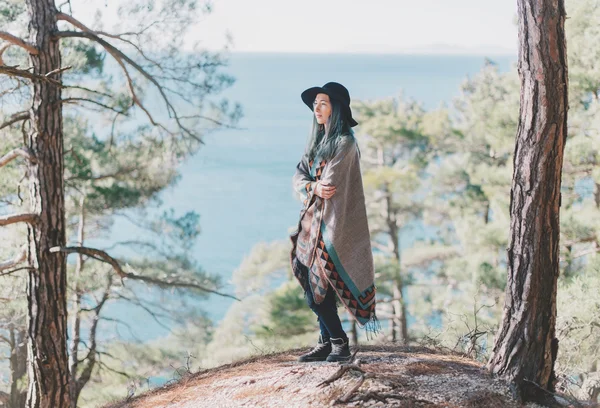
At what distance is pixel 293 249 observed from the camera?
12.8ft

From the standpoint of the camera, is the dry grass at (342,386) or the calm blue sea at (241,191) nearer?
the dry grass at (342,386)

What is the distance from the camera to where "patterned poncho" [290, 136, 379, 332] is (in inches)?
139

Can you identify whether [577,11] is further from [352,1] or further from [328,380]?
[352,1]

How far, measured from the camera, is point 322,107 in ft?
11.8

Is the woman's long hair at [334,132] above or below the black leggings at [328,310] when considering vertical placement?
above

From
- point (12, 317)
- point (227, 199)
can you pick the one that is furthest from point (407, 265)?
point (227, 199)

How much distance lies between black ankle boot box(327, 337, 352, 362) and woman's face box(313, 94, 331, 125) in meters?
1.25

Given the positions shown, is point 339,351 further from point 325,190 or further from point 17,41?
point 17,41

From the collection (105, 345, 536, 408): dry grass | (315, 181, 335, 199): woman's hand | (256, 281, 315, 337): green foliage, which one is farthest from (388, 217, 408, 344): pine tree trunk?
(315, 181, 335, 199): woman's hand

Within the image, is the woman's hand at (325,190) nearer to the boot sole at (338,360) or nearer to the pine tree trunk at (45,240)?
the boot sole at (338,360)

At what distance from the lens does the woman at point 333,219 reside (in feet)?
11.6

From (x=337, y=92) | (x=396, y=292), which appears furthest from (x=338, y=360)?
(x=396, y=292)

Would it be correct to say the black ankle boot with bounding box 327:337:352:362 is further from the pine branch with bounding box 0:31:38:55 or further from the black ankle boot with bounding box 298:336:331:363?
the pine branch with bounding box 0:31:38:55

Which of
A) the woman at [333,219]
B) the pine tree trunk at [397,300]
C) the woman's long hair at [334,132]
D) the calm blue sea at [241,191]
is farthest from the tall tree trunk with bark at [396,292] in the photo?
the woman's long hair at [334,132]
